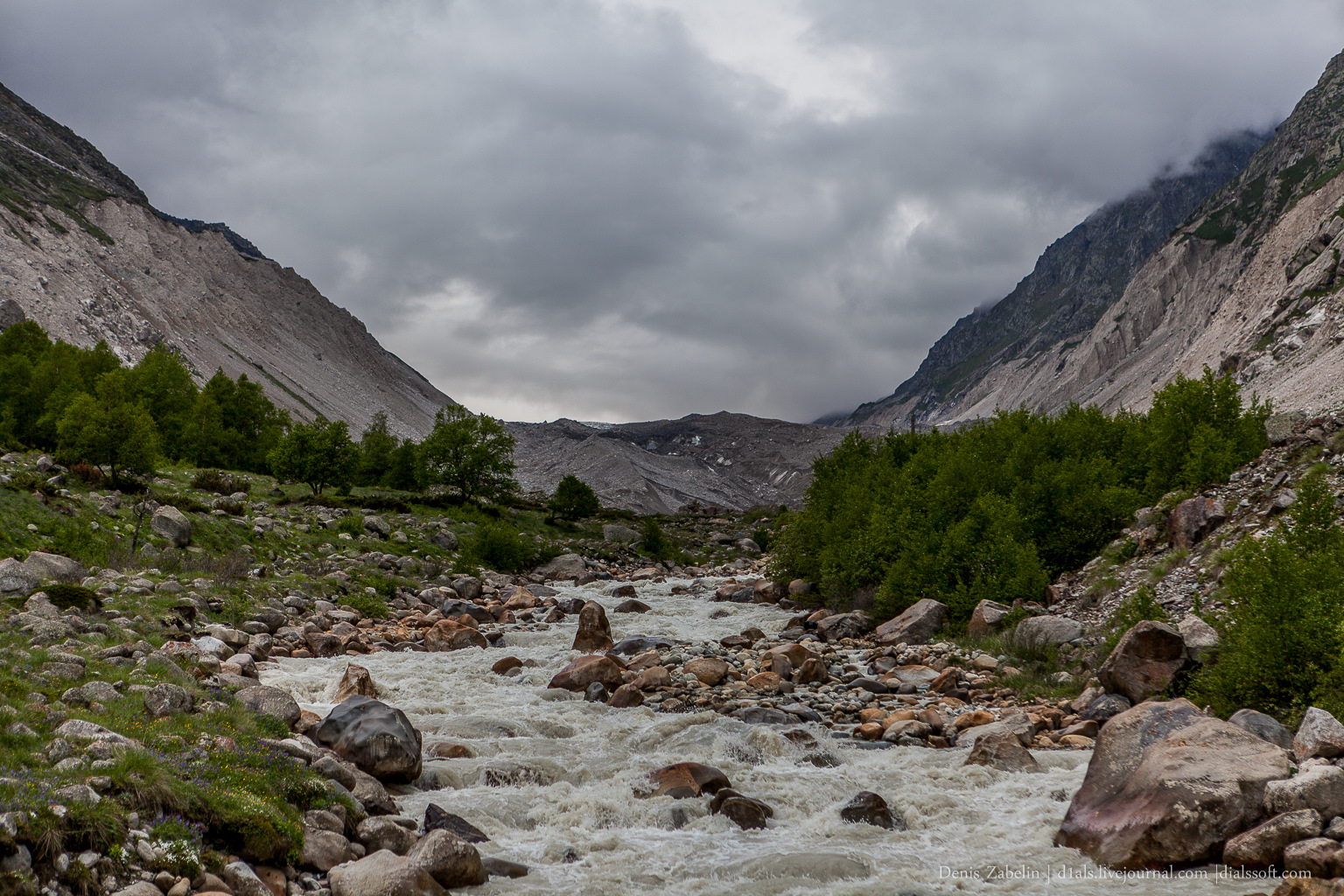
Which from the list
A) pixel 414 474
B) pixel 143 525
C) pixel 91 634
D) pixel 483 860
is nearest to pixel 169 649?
pixel 91 634

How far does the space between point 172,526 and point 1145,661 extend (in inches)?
1259

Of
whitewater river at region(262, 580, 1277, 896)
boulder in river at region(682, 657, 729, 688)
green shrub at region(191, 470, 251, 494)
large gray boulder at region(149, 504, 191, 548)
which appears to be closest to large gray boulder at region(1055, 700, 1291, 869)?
whitewater river at region(262, 580, 1277, 896)

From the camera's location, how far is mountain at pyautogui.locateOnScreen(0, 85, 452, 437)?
379ft

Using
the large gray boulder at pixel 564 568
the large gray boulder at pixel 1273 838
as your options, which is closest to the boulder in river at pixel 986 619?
the large gray boulder at pixel 1273 838

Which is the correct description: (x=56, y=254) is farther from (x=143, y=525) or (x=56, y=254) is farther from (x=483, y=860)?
(x=483, y=860)

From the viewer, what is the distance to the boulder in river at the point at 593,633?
89.0 ft

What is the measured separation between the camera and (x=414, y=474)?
67.5 metres

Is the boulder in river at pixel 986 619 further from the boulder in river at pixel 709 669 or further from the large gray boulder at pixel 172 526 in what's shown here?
the large gray boulder at pixel 172 526

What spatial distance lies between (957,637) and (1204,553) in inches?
299

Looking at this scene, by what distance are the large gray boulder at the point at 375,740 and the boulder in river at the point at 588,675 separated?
23.1ft

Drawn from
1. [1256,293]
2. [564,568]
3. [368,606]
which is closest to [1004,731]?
[368,606]

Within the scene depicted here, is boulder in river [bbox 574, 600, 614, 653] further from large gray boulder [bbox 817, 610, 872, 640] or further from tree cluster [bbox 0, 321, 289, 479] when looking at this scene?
tree cluster [bbox 0, 321, 289, 479]

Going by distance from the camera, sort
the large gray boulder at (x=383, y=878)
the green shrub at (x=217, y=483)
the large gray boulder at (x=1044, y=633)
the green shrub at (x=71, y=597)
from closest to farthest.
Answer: the large gray boulder at (x=383, y=878)
the green shrub at (x=71, y=597)
the large gray boulder at (x=1044, y=633)
the green shrub at (x=217, y=483)

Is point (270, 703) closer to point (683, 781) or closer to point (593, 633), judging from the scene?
point (683, 781)
